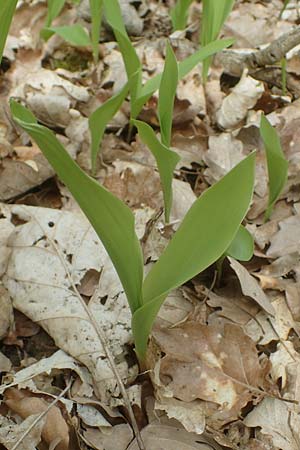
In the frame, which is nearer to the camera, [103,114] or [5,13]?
[5,13]

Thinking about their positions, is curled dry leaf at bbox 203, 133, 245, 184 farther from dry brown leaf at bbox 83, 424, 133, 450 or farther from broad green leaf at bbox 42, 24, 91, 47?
dry brown leaf at bbox 83, 424, 133, 450

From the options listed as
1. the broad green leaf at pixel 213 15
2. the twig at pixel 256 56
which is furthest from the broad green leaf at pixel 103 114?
the twig at pixel 256 56

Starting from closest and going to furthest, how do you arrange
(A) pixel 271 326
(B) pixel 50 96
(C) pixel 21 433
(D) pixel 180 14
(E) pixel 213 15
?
1. (C) pixel 21 433
2. (A) pixel 271 326
3. (E) pixel 213 15
4. (B) pixel 50 96
5. (D) pixel 180 14

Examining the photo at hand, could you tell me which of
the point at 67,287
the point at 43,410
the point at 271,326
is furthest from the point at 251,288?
the point at 43,410

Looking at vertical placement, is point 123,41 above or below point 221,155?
above

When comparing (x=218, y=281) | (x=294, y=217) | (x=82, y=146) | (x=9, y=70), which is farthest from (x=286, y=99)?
(x=9, y=70)

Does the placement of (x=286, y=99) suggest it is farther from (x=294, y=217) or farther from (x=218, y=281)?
(x=218, y=281)

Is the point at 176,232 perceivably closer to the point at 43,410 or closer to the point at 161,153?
the point at 161,153
